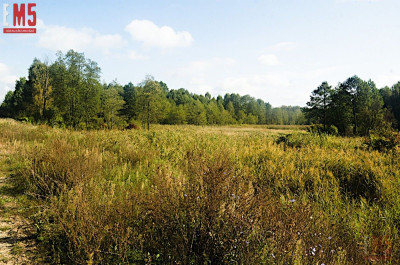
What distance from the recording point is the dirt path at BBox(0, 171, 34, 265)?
2.53 m

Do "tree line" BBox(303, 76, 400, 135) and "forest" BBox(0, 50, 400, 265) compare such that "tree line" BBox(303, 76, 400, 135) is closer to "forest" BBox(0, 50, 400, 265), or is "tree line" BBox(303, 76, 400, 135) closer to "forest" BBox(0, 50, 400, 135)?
"forest" BBox(0, 50, 400, 135)

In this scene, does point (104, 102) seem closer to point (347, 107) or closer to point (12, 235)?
point (12, 235)

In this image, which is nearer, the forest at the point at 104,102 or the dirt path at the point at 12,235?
the dirt path at the point at 12,235

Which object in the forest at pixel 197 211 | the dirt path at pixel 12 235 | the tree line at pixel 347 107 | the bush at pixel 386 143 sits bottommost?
the dirt path at pixel 12 235

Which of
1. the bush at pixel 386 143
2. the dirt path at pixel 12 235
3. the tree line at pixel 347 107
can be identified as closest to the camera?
the dirt path at pixel 12 235

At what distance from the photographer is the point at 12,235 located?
2928 mm

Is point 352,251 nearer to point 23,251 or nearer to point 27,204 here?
point 23,251

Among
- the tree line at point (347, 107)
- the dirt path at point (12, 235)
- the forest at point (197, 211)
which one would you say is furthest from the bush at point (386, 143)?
the tree line at point (347, 107)

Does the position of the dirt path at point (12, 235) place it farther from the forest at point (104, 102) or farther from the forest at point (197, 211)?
the forest at point (104, 102)

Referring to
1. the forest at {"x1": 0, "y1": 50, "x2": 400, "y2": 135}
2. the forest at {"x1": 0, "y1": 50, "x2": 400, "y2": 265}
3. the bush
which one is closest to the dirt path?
the forest at {"x1": 0, "y1": 50, "x2": 400, "y2": 265}

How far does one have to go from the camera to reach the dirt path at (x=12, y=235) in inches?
99.4

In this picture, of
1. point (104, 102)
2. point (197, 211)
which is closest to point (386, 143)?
point (197, 211)

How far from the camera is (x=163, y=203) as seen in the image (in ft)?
8.34

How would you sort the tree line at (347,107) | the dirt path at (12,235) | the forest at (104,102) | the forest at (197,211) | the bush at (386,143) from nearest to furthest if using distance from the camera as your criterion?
the forest at (197,211), the dirt path at (12,235), the bush at (386,143), the forest at (104,102), the tree line at (347,107)
